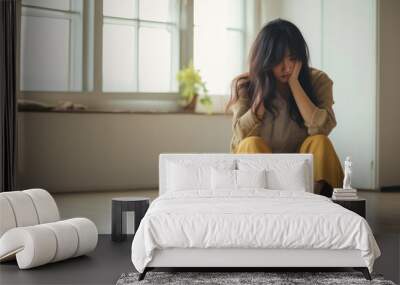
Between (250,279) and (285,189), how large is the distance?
1.83 meters

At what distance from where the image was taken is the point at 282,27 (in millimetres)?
8164

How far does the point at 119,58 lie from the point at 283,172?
160 inches

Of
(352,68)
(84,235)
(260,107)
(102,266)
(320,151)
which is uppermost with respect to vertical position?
(352,68)

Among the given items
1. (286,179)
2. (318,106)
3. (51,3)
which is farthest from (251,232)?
(51,3)

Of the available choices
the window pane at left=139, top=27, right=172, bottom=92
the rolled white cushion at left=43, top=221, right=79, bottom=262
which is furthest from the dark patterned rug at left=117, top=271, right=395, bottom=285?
the window pane at left=139, top=27, right=172, bottom=92

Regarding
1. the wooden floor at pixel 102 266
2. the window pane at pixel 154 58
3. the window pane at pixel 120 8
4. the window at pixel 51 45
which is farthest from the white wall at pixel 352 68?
the window at pixel 51 45

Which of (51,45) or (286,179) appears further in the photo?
(51,45)

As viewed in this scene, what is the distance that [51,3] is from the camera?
31.7 ft

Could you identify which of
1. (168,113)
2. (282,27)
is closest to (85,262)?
(282,27)

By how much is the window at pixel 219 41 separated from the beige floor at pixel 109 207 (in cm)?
176

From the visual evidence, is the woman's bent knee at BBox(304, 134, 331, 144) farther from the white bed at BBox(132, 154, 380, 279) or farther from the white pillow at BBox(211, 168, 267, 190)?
the white bed at BBox(132, 154, 380, 279)

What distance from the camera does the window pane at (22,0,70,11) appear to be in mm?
9578

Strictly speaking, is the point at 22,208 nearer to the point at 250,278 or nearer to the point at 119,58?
the point at 250,278

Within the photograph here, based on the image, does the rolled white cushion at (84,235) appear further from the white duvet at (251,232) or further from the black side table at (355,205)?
the black side table at (355,205)
